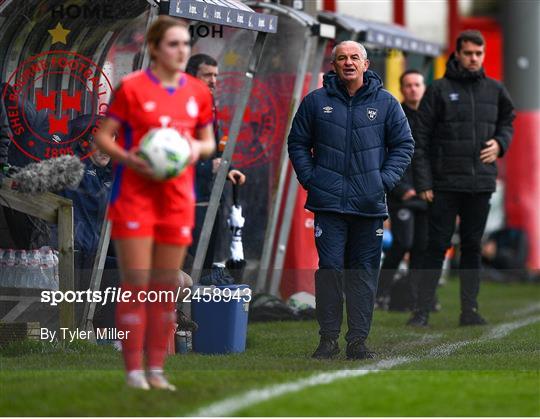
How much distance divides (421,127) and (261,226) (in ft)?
6.14

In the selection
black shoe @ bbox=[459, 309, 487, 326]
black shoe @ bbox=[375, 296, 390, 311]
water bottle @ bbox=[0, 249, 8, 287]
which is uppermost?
water bottle @ bbox=[0, 249, 8, 287]

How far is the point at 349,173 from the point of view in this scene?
34.0ft

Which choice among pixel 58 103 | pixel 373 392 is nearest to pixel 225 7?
pixel 58 103

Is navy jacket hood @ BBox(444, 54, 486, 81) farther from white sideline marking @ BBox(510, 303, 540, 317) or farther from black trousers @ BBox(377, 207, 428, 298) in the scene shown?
white sideline marking @ BBox(510, 303, 540, 317)

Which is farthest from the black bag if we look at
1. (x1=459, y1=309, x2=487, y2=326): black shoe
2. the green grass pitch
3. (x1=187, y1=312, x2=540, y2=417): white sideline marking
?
(x1=187, y1=312, x2=540, y2=417): white sideline marking

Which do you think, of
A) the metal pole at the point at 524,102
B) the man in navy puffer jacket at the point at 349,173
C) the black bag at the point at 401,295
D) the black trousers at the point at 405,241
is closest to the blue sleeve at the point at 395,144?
the man in navy puffer jacket at the point at 349,173

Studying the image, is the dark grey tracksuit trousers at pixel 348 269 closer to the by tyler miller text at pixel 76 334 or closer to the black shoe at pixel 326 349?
the black shoe at pixel 326 349

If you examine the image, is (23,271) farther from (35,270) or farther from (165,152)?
(165,152)

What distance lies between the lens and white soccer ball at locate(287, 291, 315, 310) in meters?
12.9

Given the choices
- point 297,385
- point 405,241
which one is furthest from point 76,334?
point 405,241

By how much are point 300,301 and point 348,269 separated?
2503mm

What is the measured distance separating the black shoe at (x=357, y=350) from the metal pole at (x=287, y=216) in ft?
10.8

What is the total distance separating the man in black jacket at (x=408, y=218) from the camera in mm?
14195

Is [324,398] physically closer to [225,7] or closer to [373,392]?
[373,392]
